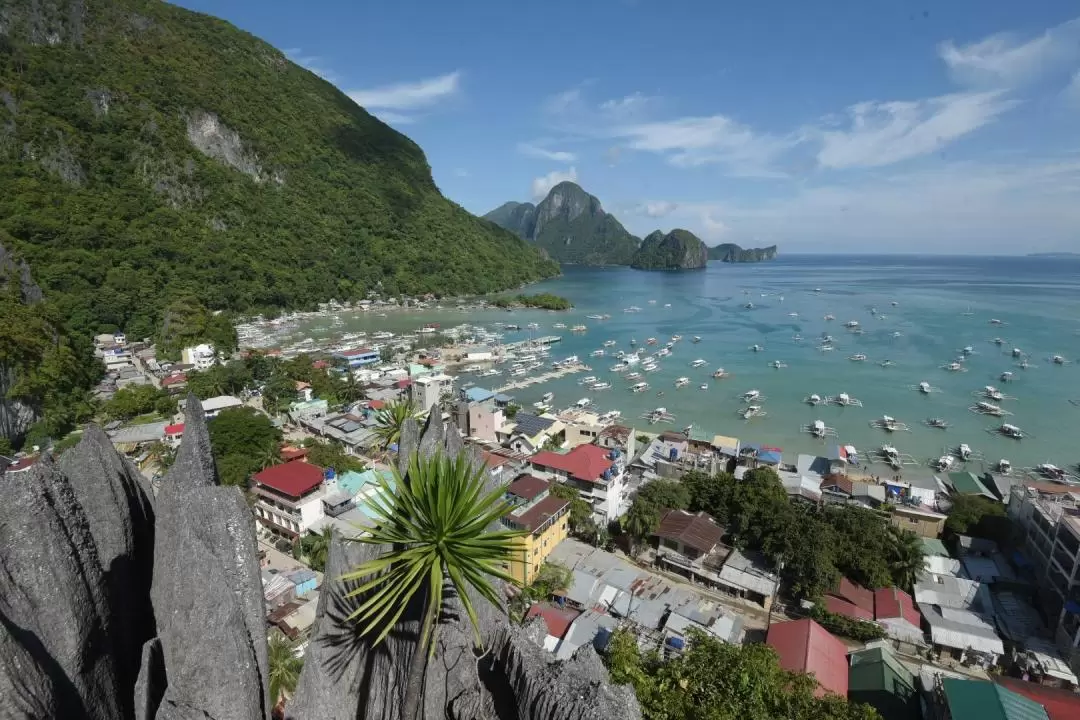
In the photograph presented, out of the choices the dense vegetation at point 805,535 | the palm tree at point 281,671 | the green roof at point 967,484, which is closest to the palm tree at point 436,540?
the palm tree at point 281,671

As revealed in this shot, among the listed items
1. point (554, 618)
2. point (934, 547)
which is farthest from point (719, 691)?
point (934, 547)

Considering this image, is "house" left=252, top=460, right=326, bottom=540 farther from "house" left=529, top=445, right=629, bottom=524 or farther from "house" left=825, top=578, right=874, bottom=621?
"house" left=825, top=578, right=874, bottom=621

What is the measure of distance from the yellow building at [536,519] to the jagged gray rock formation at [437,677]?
10761 mm

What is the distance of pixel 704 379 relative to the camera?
146 ft

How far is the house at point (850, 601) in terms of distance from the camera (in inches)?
611

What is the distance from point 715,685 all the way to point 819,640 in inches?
263

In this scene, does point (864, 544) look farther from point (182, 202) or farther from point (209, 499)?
point (182, 202)

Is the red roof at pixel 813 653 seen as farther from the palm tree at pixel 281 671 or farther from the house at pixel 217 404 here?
the house at pixel 217 404

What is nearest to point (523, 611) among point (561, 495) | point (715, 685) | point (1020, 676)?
point (561, 495)

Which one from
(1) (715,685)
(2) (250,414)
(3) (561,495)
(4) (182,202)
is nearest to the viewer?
(1) (715,685)

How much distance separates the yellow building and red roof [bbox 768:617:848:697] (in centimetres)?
715

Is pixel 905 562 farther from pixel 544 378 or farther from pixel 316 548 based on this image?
pixel 544 378

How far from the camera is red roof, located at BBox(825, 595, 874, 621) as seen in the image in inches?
608

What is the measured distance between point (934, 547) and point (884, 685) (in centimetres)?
970
